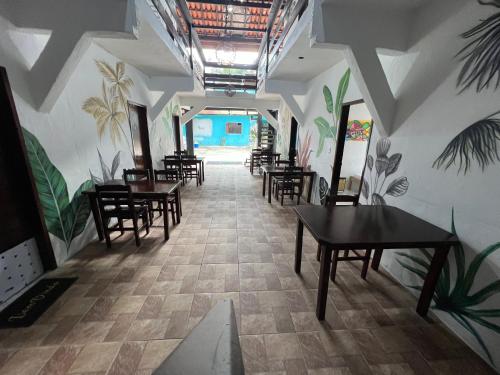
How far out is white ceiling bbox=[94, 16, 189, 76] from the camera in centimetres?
277

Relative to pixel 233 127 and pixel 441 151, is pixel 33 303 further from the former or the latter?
pixel 233 127

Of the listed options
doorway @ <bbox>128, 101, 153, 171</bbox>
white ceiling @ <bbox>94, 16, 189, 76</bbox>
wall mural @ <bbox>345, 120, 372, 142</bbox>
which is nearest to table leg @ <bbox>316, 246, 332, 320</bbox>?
white ceiling @ <bbox>94, 16, 189, 76</bbox>

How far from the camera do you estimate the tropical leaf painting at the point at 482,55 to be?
4.77 ft

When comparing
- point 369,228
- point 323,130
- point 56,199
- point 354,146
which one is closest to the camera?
point 369,228

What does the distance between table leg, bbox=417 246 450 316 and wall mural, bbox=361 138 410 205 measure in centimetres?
72

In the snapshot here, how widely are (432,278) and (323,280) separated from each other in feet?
3.02

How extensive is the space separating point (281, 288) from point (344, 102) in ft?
9.50

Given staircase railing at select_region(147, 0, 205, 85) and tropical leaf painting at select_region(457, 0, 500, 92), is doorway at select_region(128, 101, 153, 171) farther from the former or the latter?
tropical leaf painting at select_region(457, 0, 500, 92)

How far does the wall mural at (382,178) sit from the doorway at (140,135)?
4293 mm

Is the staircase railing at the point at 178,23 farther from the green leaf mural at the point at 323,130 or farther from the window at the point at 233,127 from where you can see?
the window at the point at 233,127

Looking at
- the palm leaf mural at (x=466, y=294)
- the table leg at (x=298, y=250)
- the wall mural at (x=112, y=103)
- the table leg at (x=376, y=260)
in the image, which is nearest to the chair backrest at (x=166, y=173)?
the wall mural at (x=112, y=103)

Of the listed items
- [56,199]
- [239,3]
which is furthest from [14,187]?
[239,3]

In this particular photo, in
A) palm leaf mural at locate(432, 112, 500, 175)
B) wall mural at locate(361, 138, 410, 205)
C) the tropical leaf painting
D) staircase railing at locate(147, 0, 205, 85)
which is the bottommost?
wall mural at locate(361, 138, 410, 205)

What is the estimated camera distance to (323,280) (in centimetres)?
Answer: 170
